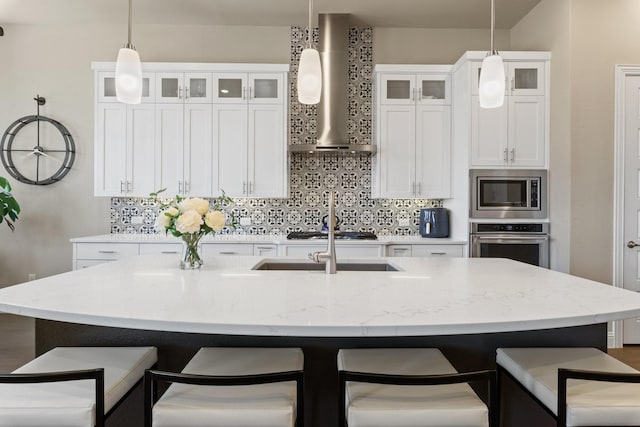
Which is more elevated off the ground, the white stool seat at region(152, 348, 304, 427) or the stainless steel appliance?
the stainless steel appliance

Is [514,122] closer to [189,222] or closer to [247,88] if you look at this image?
[247,88]

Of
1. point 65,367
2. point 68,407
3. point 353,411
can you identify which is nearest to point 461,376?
point 353,411

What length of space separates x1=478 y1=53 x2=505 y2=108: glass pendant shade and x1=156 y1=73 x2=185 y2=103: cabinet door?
9.49ft

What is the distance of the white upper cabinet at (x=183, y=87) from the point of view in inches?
151

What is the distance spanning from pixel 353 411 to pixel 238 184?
3.03m

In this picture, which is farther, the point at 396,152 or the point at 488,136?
the point at 396,152

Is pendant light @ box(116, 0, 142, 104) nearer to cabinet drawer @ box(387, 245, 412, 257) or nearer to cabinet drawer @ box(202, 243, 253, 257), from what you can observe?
cabinet drawer @ box(202, 243, 253, 257)

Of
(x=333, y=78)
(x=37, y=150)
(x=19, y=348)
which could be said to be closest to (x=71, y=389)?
(x=19, y=348)

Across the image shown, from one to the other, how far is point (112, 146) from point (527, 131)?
387 centimetres

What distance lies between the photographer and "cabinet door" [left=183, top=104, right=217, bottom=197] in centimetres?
384

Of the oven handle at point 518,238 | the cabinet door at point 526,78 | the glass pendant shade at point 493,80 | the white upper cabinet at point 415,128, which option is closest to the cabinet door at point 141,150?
the white upper cabinet at point 415,128

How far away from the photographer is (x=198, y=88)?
3.86 meters

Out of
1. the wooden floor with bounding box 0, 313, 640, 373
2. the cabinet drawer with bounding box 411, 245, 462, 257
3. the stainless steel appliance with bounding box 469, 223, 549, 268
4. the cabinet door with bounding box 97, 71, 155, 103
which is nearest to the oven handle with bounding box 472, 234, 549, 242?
the stainless steel appliance with bounding box 469, 223, 549, 268

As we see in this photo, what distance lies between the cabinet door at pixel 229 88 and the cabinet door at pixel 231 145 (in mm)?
58
